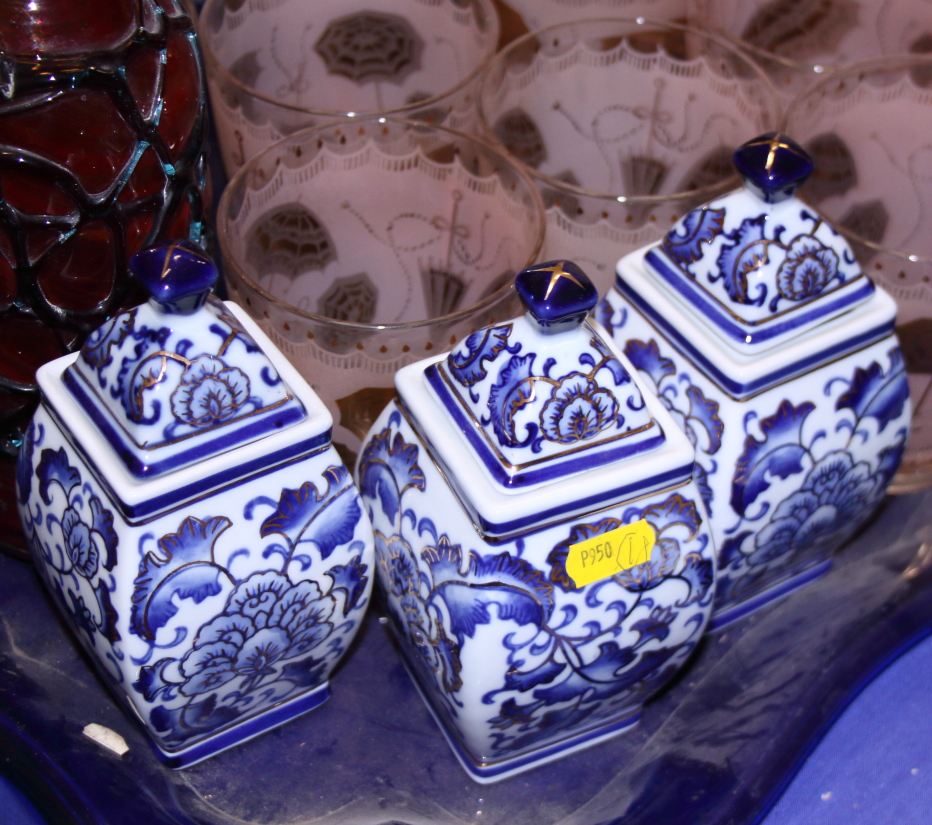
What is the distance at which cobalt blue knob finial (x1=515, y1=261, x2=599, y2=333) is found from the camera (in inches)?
19.4

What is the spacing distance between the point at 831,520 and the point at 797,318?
15cm

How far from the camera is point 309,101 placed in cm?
88

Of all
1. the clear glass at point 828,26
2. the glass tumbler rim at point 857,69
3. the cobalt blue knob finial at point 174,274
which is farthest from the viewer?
the clear glass at point 828,26

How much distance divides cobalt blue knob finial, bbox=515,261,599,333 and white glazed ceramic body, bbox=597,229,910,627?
0.40 ft

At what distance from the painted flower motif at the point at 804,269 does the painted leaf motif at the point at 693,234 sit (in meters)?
0.04

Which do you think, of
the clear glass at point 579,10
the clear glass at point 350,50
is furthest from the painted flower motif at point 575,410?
the clear glass at point 579,10

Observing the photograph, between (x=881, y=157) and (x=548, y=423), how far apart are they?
19.8 inches

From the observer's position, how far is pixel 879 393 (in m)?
0.63

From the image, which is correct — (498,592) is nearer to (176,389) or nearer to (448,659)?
(448,659)

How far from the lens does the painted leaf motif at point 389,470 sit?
562 mm

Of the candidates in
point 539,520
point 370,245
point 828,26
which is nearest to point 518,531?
point 539,520

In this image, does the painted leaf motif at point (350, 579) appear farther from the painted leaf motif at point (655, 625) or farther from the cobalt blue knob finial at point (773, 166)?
the cobalt blue knob finial at point (773, 166)

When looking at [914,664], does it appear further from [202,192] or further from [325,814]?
[202,192]

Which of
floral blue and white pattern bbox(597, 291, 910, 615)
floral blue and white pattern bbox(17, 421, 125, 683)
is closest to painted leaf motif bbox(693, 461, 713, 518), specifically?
floral blue and white pattern bbox(597, 291, 910, 615)
